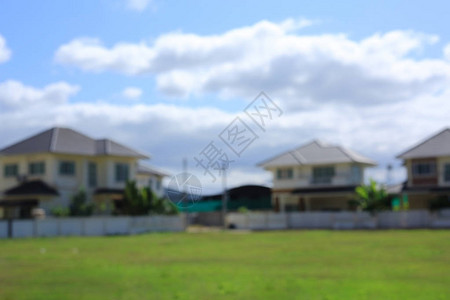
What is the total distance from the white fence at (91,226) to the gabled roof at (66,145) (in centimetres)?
793

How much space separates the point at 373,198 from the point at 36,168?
90.0 feet

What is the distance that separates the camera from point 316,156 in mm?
63719

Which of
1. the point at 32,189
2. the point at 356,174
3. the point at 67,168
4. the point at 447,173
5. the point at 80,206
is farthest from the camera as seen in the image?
the point at 356,174

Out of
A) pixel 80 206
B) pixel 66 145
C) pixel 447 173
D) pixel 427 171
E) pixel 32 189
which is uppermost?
pixel 66 145

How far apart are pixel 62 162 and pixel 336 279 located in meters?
40.5

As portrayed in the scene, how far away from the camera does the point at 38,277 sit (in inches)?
617

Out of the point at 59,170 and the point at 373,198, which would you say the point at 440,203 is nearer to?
the point at 373,198

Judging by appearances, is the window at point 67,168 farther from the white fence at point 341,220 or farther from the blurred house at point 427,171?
the blurred house at point 427,171

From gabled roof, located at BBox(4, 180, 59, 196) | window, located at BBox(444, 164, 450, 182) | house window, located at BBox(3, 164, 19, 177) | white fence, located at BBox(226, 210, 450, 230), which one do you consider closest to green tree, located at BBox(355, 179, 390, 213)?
white fence, located at BBox(226, 210, 450, 230)

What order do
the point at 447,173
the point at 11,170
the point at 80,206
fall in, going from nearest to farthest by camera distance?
the point at 80,206, the point at 11,170, the point at 447,173

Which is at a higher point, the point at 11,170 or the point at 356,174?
the point at 11,170

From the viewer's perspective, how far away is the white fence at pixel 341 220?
49000mm

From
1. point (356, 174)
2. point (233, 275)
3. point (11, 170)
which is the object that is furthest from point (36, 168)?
point (233, 275)

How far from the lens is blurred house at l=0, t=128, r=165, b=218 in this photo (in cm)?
4922
